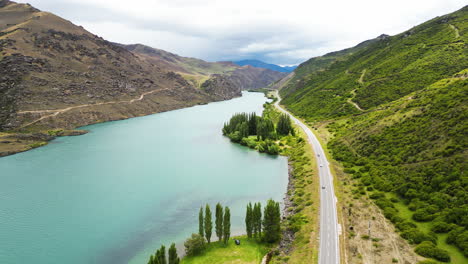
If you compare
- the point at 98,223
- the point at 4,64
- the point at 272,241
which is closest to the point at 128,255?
the point at 98,223

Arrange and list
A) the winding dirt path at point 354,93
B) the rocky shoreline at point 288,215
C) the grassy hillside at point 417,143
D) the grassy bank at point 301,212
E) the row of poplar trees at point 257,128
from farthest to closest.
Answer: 1. the winding dirt path at point 354,93
2. the row of poplar trees at point 257,128
3. the rocky shoreline at point 288,215
4. the grassy hillside at point 417,143
5. the grassy bank at point 301,212

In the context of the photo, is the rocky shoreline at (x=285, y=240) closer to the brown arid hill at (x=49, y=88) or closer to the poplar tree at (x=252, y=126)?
the poplar tree at (x=252, y=126)

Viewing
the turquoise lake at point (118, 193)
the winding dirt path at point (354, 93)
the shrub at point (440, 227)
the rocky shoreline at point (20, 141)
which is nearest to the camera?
the shrub at point (440, 227)

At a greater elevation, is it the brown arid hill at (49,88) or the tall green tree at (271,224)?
the brown arid hill at (49,88)

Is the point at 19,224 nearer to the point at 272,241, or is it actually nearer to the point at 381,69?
the point at 272,241

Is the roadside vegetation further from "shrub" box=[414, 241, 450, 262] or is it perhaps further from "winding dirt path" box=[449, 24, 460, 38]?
"winding dirt path" box=[449, 24, 460, 38]

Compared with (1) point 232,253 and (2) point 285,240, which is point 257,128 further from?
(1) point 232,253

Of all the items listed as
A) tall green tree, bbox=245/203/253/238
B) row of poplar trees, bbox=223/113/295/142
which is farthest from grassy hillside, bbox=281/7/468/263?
tall green tree, bbox=245/203/253/238

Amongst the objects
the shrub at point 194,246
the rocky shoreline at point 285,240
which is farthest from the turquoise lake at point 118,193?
the shrub at point 194,246
